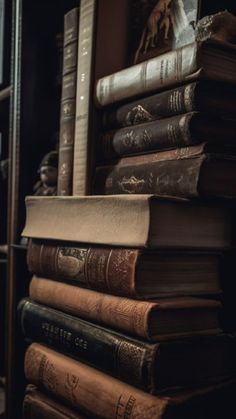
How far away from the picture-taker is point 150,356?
611 millimetres

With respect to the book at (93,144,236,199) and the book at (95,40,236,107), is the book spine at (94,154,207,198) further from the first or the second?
the book at (95,40,236,107)

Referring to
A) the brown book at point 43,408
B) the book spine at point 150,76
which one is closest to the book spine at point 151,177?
the book spine at point 150,76

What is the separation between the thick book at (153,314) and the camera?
2.05ft

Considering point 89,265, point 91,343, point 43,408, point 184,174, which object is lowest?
point 43,408

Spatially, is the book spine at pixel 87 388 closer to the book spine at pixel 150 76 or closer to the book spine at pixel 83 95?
the book spine at pixel 83 95

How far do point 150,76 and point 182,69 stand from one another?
69mm

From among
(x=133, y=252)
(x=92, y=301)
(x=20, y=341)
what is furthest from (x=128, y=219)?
(x=20, y=341)

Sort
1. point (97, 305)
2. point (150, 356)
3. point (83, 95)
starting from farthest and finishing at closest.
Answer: point (83, 95) → point (97, 305) → point (150, 356)

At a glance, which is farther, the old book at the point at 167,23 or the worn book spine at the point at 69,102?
the worn book spine at the point at 69,102

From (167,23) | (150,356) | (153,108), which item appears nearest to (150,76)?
(153,108)

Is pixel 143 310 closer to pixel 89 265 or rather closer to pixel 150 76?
pixel 89 265

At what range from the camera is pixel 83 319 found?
764 millimetres

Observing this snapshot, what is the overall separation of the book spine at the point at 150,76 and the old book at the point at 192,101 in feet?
0.04

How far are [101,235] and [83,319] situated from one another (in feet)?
0.48
